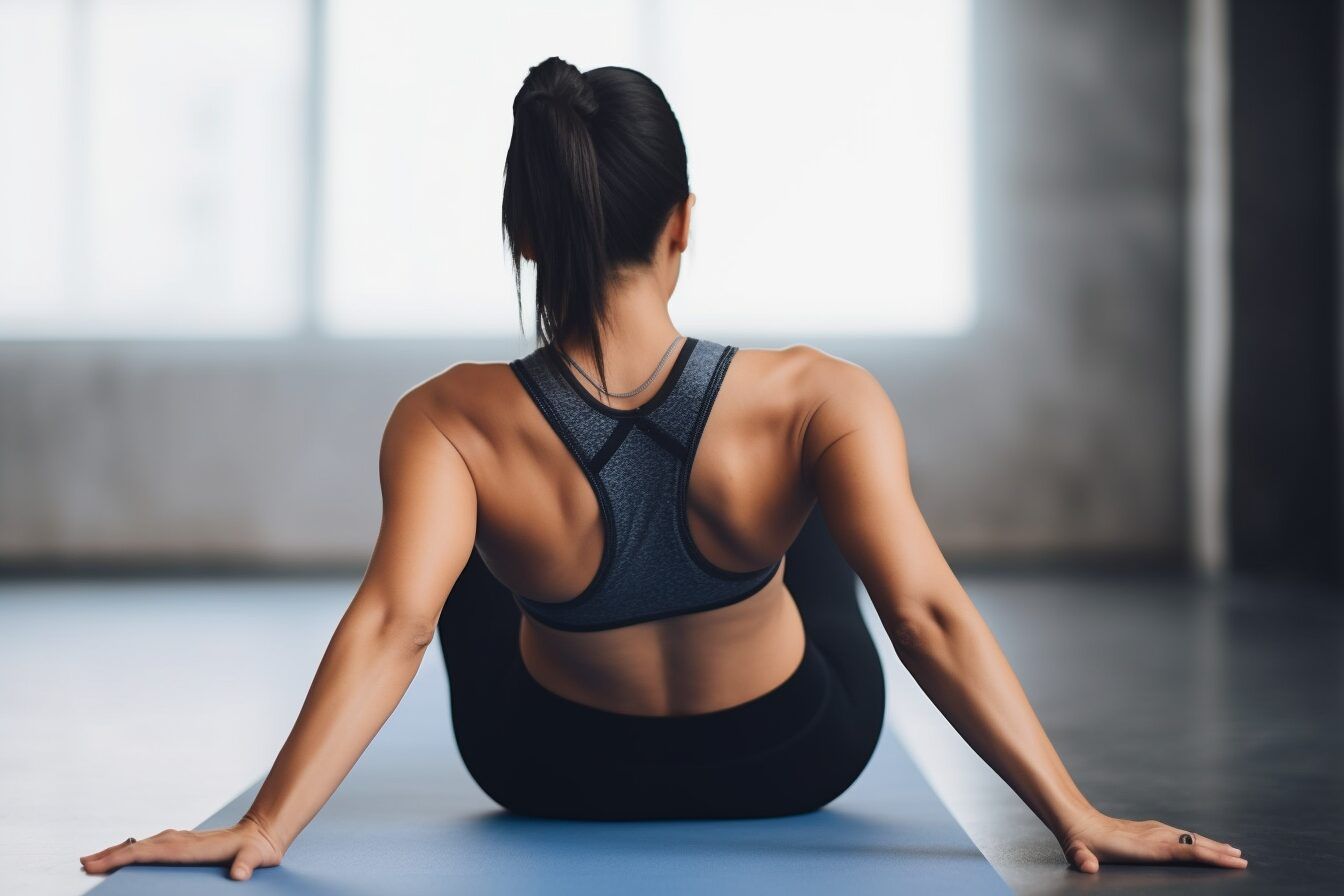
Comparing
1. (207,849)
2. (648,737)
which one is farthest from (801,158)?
(207,849)

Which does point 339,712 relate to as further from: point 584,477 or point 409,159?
point 409,159

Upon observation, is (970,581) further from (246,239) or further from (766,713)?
(766,713)

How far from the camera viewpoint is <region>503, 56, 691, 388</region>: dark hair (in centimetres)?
121

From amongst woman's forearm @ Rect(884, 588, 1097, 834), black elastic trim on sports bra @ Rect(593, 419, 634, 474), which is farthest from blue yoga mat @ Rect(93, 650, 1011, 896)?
black elastic trim on sports bra @ Rect(593, 419, 634, 474)

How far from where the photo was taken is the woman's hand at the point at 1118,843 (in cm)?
123

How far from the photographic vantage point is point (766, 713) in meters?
1.50

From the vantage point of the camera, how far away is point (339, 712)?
118 cm

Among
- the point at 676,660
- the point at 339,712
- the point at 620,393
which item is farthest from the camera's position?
the point at 676,660

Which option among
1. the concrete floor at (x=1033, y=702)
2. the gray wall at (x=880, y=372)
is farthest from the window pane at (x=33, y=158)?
the concrete floor at (x=1033, y=702)

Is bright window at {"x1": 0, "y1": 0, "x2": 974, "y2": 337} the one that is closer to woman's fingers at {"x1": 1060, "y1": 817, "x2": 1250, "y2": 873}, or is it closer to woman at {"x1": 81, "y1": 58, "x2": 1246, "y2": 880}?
woman at {"x1": 81, "y1": 58, "x2": 1246, "y2": 880}

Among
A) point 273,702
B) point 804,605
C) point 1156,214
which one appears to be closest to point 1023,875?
point 804,605

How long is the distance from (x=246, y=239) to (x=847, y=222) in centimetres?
255

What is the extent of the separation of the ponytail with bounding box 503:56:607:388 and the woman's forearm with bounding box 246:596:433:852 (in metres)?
0.32

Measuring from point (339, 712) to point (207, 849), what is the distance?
18 centimetres
